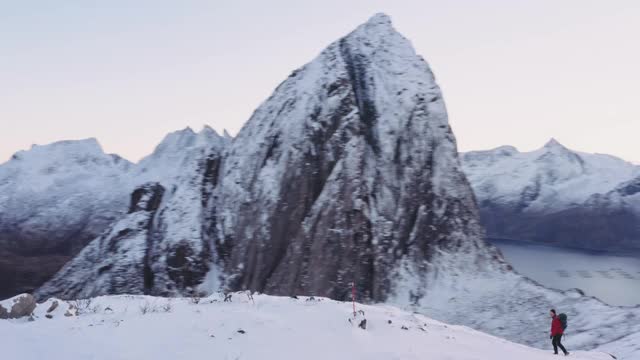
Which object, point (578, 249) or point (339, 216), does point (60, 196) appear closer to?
point (339, 216)

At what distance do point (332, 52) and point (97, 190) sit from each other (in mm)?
94365

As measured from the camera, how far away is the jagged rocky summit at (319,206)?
45.9m

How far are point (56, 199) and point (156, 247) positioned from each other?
92585mm

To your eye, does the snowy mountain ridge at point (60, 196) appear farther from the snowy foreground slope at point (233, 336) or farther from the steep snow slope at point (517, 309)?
the snowy foreground slope at point (233, 336)

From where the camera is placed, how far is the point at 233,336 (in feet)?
39.0

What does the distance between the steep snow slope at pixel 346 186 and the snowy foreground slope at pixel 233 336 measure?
2889 cm

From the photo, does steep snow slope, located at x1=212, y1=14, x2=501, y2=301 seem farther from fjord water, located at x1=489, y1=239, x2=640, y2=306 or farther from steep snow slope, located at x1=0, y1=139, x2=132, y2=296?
steep snow slope, located at x1=0, y1=139, x2=132, y2=296

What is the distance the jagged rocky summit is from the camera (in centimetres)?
4588

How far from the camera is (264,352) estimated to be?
35.9 ft

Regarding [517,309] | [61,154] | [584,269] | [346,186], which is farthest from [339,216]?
[61,154]

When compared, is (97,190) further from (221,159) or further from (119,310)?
(119,310)

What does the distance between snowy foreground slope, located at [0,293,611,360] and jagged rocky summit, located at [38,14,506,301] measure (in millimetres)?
28828

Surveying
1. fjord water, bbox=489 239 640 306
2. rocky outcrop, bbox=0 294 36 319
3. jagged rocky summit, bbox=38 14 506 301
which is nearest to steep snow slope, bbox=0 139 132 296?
jagged rocky summit, bbox=38 14 506 301

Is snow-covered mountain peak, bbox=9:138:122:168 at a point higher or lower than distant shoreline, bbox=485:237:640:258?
higher
